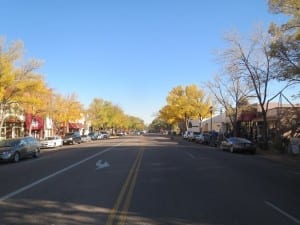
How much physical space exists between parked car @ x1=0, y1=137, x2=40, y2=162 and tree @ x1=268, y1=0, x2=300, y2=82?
16281 millimetres

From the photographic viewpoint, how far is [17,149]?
29.6 meters

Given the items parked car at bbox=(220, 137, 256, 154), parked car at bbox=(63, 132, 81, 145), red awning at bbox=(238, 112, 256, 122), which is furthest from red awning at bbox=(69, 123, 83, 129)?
parked car at bbox=(220, 137, 256, 154)

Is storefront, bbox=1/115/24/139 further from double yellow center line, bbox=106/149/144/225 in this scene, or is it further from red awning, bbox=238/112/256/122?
double yellow center line, bbox=106/149/144/225

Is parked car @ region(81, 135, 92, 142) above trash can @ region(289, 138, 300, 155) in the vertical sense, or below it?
above

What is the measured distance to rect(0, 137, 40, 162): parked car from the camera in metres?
28.5

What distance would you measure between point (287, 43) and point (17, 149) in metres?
17.3

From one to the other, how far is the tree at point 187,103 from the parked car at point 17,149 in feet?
230

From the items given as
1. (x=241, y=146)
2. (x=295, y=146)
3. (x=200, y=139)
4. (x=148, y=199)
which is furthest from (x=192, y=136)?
(x=148, y=199)

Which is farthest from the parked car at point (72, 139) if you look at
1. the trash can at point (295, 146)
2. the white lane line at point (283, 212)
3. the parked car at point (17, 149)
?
the white lane line at point (283, 212)

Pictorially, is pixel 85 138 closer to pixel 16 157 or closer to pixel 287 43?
pixel 16 157

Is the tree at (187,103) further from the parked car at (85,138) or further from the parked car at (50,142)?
the parked car at (50,142)

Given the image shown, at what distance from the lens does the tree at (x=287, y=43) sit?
26.4m

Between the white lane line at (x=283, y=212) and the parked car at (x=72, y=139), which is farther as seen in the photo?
the parked car at (x=72, y=139)

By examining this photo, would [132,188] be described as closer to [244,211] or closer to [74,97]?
[244,211]
